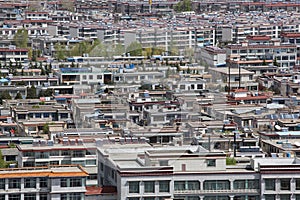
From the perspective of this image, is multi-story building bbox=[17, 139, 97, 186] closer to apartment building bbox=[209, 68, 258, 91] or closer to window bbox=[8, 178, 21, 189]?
window bbox=[8, 178, 21, 189]

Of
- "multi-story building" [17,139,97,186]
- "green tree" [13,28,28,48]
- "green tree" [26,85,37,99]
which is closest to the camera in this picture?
"multi-story building" [17,139,97,186]

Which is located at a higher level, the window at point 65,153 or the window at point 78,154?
the window at point 78,154

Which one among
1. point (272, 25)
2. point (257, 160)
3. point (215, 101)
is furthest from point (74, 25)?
point (257, 160)

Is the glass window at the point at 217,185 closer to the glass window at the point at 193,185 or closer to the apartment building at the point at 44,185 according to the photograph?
the glass window at the point at 193,185

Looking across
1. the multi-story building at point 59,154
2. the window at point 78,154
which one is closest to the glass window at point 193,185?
the multi-story building at point 59,154

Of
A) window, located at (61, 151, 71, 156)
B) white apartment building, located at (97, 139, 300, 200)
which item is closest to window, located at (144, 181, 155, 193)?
white apartment building, located at (97, 139, 300, 200)

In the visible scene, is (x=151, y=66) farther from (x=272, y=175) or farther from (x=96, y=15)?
(x=96, y=15)
